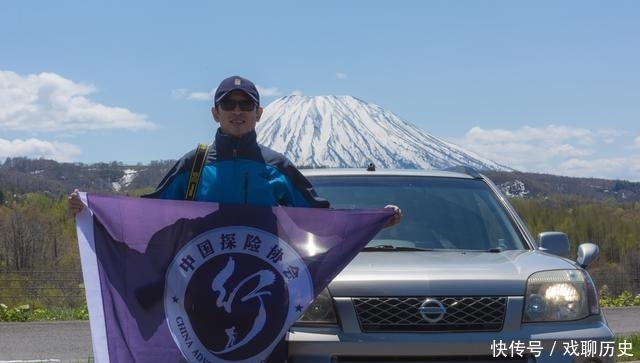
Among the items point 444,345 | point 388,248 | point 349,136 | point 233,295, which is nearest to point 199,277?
point 233,295

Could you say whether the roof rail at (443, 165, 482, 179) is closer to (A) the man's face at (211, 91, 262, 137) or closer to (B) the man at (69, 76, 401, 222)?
(B) the man at (69, 76, 401, 222)

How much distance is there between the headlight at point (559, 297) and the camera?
4.01 meters

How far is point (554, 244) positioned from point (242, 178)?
215 cm

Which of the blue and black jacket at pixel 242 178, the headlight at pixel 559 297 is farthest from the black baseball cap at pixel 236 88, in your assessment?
the headlight at pixel 559 297

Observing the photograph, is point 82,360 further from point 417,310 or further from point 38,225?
point 38,225

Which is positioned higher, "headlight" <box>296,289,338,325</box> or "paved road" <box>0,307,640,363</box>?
"headlight" <box>296,289,338,325</box>

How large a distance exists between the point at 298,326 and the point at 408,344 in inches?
21.8

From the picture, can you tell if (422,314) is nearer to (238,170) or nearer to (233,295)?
(233,295)

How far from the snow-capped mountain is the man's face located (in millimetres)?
56488

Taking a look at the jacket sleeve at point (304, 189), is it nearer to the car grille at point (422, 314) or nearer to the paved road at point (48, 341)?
the car grille at point (422, 314)

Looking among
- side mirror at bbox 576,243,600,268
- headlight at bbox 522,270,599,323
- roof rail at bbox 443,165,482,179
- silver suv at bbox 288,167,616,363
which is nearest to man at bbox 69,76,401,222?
silver suv at bbox 288,167,616,363

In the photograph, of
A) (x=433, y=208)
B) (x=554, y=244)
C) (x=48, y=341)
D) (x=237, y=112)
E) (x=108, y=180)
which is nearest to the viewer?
(x=237, y=112)

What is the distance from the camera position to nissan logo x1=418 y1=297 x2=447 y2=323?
152 inches

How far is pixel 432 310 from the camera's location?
3.87 metres
